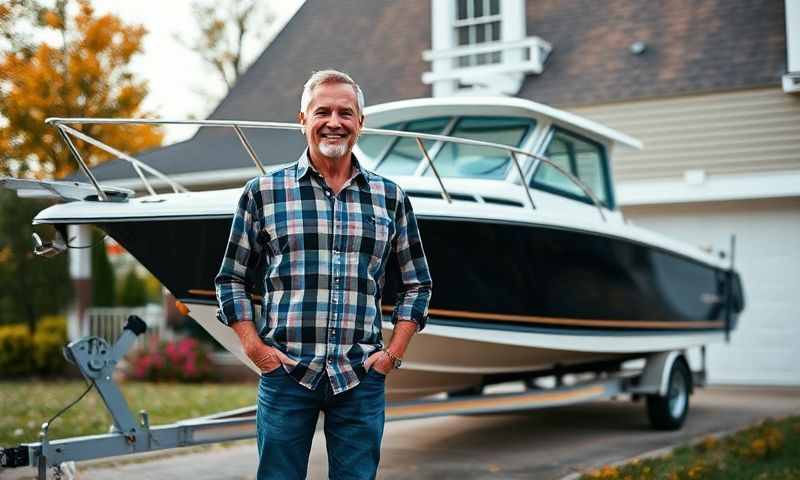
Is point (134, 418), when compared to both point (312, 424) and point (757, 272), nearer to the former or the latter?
point (312, 424)

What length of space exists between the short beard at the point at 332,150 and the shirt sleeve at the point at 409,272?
0.98ft

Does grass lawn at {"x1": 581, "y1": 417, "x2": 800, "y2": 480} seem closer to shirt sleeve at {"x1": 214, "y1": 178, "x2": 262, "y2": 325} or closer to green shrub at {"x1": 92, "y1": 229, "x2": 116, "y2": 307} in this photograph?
shirt sleeve at {"x1": 214, "y1": 178, "x2": 262, "y2": 325}

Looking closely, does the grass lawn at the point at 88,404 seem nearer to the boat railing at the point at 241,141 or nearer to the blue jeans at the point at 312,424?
the boat railing at the point at 241,141

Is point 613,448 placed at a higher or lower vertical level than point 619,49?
lower

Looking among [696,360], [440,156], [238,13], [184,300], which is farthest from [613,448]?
[238,13]

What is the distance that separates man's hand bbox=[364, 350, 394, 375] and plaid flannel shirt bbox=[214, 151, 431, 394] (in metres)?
0.02

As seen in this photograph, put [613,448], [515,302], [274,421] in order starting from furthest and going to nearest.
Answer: [613,448] < [515,302] < [274,421]

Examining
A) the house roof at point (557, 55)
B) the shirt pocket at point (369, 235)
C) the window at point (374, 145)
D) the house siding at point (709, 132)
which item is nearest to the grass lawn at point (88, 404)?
the house roof at point (557, 55)

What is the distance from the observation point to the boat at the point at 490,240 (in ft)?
17.0

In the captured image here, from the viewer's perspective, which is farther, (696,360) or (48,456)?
(696,360)

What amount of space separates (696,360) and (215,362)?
6403 millimetres

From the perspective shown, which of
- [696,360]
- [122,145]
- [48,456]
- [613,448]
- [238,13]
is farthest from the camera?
[238,13]

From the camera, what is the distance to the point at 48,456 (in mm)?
4477

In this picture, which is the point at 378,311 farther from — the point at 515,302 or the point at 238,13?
the point at 238,13
